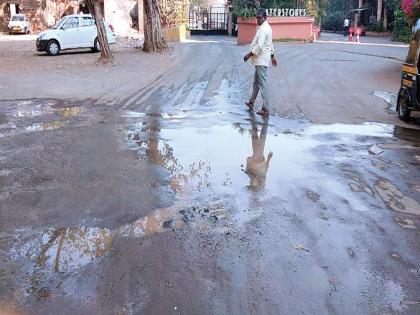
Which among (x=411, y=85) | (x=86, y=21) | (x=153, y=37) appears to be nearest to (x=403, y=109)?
(x=411, y=85)

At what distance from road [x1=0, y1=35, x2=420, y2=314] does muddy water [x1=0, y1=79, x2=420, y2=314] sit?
0.6 inches

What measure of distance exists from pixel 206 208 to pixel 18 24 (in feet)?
140

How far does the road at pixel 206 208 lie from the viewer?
3754mm

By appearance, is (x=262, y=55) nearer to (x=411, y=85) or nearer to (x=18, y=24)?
(x=411, y=85)

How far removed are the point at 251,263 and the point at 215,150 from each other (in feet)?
11.4

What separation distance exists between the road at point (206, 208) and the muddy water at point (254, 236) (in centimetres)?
2

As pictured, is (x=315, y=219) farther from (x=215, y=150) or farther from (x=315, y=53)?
(x=315, y=53)

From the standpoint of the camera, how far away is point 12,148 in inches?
294

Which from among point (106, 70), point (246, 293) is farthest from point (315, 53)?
point (246, 293)

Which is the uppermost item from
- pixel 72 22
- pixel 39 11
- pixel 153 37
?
pixel 39 11

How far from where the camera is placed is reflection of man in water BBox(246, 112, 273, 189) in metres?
6.17

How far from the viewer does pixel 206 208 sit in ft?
17.3

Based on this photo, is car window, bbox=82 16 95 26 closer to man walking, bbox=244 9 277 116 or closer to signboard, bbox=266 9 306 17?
signboard, bbox=266 9 306 17

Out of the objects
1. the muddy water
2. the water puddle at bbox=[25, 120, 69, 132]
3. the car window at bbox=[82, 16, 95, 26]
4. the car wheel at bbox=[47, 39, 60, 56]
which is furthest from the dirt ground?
the muddy water
